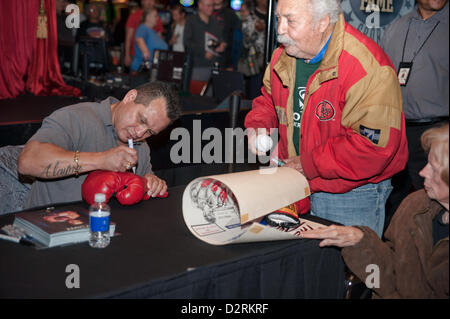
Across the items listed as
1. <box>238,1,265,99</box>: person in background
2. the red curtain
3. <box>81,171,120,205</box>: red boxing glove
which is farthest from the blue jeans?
<box>238,1,265,99</box>: person in background

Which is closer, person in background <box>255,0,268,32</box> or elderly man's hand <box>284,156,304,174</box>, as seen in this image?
elderly man's hand <box>284,156,304,174</box>

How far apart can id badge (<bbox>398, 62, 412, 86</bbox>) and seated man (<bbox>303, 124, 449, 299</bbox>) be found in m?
1.44

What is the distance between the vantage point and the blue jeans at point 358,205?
195cm

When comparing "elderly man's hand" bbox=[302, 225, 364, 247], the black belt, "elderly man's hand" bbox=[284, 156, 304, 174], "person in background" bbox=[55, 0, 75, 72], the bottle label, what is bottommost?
"elderly man's hand" bbox=[302, 225, 364, 247]

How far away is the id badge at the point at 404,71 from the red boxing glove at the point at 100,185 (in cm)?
179

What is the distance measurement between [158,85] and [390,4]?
5.30 feet

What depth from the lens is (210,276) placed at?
1.42 m

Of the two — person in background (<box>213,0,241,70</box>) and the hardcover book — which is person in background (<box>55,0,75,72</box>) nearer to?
person in background (<box>213,0,241,70</box>)

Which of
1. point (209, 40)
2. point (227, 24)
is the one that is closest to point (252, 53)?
point (209, 40)

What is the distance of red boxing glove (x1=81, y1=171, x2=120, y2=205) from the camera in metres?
1.84

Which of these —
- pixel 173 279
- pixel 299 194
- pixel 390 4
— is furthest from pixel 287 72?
pixel 390 4

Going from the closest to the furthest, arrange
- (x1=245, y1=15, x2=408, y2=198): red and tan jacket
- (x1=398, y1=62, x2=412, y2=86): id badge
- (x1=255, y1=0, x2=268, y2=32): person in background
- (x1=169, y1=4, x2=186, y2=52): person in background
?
(x1=245, y1=15, x2=408, y2=198): red and tan jacket → (x1=398, y1=62, x2=412, y2=86): id badge → (x1=255, y1=0, x2=268, y2=32): person in background → (x1=169, y1=4, x2=186, y2=52): person in background

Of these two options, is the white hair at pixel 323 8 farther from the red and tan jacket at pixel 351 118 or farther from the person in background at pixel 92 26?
the person in background at pixel 92 26
